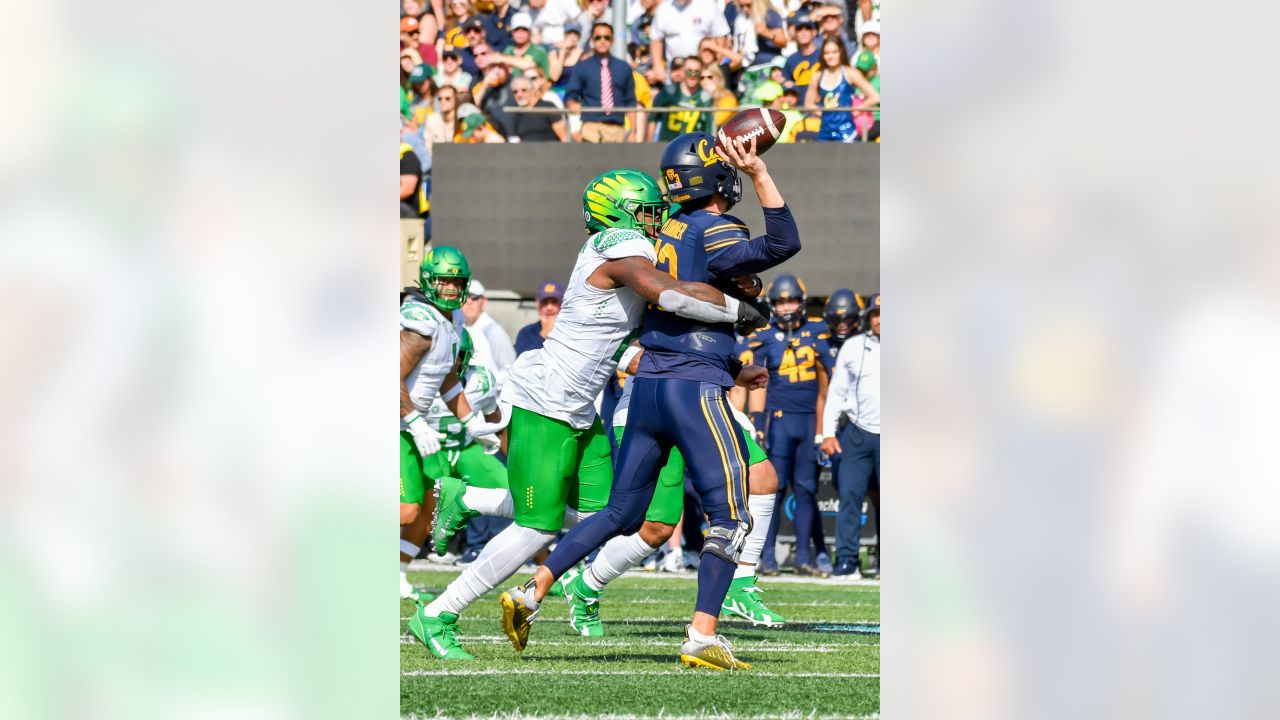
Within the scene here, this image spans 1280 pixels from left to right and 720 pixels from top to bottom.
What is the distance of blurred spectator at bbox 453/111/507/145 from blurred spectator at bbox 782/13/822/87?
110 inches

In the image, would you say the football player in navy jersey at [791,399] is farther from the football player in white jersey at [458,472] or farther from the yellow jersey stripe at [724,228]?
the yellow jersey stripe at [724,228]

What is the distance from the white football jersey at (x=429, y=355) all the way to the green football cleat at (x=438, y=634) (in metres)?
1.66

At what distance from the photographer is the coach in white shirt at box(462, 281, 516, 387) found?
13.0m

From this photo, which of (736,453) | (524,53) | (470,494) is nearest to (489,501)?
(470,494)

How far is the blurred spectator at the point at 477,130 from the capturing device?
16516 mm

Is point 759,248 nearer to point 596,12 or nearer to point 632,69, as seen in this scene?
point 632,69
